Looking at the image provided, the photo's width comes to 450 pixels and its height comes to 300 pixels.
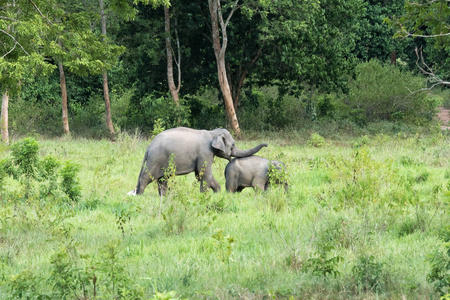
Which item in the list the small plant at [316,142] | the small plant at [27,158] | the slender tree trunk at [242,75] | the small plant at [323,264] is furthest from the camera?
the slender tree trunk at [242,75]

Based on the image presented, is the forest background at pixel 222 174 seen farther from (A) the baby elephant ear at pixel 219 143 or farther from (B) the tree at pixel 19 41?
(A) the baby elephant ear at pixel 219 143

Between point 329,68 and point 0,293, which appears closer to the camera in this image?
point 0,293

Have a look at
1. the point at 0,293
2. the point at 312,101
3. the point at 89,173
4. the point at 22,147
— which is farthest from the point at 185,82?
the point at 0,293

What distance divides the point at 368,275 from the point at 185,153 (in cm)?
557

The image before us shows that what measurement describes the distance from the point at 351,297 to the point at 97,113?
77.7ft

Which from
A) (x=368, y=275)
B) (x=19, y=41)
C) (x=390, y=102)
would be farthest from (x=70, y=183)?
(x=390, y=102)

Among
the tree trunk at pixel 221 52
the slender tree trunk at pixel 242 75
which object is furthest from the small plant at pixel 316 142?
the slender tree trunk at pixel 242 75

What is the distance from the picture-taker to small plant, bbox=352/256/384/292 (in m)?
4.51

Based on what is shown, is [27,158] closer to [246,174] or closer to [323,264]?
[246,174]

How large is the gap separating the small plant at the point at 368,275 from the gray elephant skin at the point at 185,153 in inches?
198

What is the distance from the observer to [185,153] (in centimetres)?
963

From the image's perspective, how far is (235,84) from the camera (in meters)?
24.3

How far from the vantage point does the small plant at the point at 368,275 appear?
451 centimetres

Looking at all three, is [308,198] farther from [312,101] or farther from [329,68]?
[312,101]
